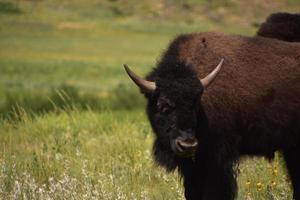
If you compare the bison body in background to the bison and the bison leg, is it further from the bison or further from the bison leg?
the bison leg

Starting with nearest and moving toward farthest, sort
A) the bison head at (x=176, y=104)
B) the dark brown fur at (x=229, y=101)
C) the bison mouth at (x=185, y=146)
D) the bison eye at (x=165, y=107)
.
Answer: the bison mouth at (x=185, y=146) < the bison head at (x=176, y=104) < the bison eye at (x=165, y=107) < the dark brown fur at (x=229, y=101)

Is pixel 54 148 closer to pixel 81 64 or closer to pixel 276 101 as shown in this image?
pixel 276 101

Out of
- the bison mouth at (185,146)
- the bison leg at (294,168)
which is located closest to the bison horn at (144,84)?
the bison mouth at (185,146)

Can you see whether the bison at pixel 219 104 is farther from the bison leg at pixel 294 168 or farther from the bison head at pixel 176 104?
the bison leg at pixel 294 168

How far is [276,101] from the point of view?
25.5ft

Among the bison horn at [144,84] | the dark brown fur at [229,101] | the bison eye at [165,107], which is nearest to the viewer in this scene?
the bison eye at [165,107]

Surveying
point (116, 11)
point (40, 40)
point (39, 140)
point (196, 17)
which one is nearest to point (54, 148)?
point (39, 140)

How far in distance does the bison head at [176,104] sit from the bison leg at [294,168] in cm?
153

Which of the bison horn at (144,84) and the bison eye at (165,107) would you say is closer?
the bison eye at (165,107)

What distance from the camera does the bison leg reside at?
27.4 feet

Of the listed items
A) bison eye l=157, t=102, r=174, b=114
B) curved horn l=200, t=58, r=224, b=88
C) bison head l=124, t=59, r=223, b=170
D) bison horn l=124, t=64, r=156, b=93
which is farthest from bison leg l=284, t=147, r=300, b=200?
bison horn l=124, t=64, r=156, b=93

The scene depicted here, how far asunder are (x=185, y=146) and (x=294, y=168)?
2.24 metres

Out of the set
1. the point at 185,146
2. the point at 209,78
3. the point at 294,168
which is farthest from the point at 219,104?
the point at 294,168

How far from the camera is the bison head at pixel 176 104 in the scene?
22.5 ft
